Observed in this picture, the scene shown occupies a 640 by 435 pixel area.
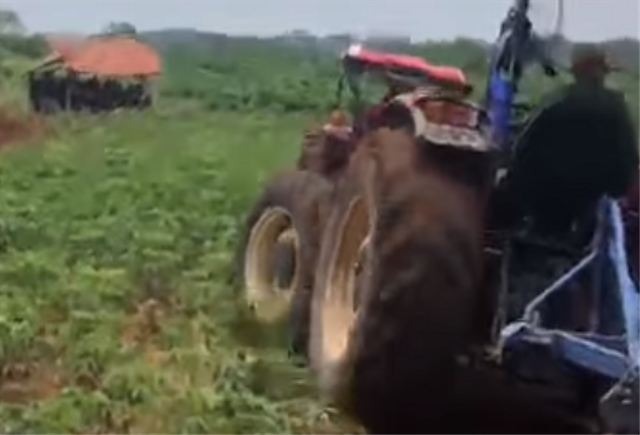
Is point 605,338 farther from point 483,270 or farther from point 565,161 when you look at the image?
point 565,161

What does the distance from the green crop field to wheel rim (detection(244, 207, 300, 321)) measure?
12 cm

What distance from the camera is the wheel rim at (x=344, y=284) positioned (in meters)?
6.11

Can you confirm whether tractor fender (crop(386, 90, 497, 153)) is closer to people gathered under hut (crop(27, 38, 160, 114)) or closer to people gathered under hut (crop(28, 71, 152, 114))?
people gathered under hut (crop(27, 38, 160, 114))

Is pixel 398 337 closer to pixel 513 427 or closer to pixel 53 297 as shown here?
pixel 513 427

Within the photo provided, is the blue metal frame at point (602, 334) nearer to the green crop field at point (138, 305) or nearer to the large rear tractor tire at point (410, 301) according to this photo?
the large rear tractor tire at point (410, 301)

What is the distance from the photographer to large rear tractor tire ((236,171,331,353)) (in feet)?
23.9

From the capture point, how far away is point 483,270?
536 centimetres

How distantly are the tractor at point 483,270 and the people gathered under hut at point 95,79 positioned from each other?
28241 mm

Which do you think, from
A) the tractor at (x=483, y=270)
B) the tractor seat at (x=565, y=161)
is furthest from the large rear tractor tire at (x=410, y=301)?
the tractor seat at (x=565, y=161)

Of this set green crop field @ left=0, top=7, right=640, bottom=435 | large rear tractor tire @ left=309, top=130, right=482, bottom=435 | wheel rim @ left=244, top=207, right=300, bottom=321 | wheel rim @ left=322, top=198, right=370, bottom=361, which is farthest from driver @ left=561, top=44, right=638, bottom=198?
wheel rim @ left=244, top=207, right=300, bottom=321

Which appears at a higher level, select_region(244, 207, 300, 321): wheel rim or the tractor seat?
the tractor seat

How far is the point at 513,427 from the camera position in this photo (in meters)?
6.06

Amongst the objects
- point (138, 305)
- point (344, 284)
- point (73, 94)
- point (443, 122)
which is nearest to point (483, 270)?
point (443, 122)

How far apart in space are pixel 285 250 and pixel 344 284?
5.21 feet
